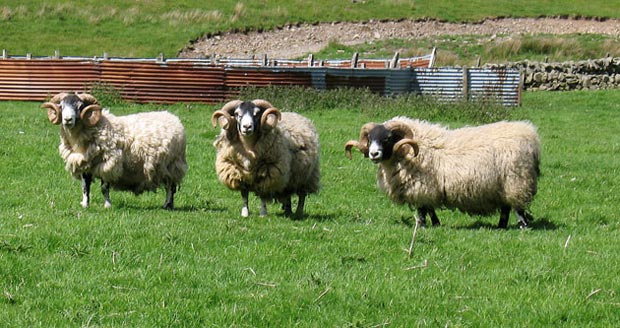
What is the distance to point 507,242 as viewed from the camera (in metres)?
11.1

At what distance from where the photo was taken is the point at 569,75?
40281 mm

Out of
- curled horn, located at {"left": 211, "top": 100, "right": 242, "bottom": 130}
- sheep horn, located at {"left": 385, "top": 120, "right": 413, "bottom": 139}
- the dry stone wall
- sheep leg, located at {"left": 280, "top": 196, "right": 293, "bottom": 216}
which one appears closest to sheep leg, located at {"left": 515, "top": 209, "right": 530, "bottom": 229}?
sheep horn, located at {"left": 385, "top": 120, "right": 413, "bottom": 139}

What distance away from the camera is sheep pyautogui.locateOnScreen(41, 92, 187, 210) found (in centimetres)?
1376

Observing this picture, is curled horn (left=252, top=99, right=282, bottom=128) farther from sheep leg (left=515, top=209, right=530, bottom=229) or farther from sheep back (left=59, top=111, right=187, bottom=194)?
sheep leg (left=515, top=209, right=530, bottom=229)

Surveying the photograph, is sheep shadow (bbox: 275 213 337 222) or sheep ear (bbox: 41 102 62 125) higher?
sheep ear (bbox: 41 102 62 125)

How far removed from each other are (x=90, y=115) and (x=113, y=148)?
0.58m

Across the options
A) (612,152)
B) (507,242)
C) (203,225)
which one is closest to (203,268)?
(203,225)

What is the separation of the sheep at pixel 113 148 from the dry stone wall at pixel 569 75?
27.4 metres

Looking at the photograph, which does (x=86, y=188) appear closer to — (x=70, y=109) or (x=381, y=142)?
(x=70, y=109)

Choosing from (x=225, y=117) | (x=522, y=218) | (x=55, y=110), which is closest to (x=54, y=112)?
(x=55, y=110)

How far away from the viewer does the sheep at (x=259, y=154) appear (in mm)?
13328

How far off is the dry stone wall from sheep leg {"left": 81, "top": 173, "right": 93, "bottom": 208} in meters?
28.2

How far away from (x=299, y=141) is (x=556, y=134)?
41.9 feet

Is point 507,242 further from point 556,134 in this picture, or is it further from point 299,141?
point 556,134
